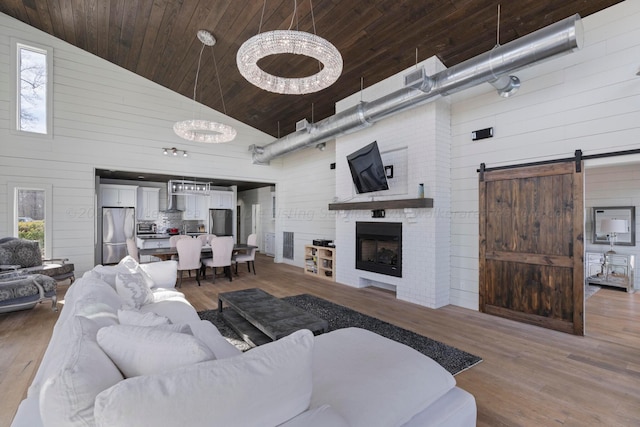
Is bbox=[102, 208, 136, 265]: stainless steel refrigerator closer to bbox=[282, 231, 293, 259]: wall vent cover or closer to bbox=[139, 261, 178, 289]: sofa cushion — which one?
bbox=[282, 231, 293, 259]: wall vent cover

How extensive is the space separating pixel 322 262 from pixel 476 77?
180 inches

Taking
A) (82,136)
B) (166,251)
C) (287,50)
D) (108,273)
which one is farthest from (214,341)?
(82,136)

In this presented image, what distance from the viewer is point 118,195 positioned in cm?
811

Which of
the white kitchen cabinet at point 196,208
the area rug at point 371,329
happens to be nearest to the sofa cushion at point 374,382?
the area rug at point 371,329

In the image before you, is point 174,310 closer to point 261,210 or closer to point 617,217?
point 617,217

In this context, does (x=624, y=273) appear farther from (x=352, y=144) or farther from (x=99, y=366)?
(x=99, y=366)

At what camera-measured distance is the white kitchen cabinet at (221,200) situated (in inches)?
374

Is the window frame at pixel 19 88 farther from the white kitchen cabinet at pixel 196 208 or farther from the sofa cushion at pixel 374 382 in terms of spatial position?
the sofa cushion at pixel 374 382

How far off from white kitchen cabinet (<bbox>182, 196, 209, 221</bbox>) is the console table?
378 inches

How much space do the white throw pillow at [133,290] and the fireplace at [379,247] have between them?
11.8ft

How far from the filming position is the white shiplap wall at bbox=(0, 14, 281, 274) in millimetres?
5320

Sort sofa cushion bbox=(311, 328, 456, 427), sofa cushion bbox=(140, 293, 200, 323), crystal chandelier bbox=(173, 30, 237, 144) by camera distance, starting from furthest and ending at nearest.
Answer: crystal chandelier bbox=(173, 30, 237, 144) → sofa cushion bbox=(140, 293, 200, 323) → sofa cushion bbox=(311, 328, 456, 427)

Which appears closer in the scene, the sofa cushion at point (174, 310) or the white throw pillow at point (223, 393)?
the white throw pillow at point (223, 393)

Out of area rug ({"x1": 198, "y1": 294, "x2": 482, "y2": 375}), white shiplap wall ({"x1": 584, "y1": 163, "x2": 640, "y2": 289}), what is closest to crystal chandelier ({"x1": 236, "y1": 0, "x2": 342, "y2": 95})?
area rug ({"x1": 198, "y1": 294, "x2": 482, "y2": 375})
